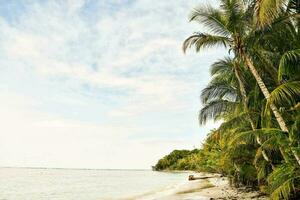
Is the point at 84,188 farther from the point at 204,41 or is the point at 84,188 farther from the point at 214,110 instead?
the point at 204,41

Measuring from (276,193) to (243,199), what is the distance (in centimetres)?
593

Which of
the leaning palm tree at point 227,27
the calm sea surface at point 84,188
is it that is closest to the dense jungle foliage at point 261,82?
the leaning palm tree at point 227,27

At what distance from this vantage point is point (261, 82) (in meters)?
11.9

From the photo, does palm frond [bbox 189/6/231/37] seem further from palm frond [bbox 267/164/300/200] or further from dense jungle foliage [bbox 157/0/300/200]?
palm frond [bbox 267/164/300/200]

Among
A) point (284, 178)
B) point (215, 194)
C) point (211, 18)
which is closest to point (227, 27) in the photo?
point (211, 18)

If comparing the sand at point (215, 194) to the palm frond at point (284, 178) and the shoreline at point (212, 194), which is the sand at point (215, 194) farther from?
the palm frond at point (284, 178)

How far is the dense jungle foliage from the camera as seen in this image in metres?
10.1

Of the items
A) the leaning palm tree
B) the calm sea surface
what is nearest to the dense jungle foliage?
the leaning palm tree

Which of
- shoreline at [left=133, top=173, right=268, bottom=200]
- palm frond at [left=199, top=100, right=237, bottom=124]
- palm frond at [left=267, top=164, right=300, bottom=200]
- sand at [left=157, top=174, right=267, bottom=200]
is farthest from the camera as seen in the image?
palm frond at [left=199, top=100, right=237, bottom=124]

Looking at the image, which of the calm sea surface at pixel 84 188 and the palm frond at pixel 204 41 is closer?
the palm frond at pixel 204 41

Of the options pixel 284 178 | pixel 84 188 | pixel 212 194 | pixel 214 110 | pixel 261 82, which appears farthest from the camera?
pixel 84 188

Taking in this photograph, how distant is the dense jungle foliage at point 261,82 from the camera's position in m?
10.1

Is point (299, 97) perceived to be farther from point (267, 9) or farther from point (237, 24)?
point (267, 9)

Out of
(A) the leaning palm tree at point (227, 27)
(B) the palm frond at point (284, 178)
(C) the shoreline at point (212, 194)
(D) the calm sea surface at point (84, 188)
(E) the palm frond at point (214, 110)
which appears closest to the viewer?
(B) the palm frond at point (284, 178)
